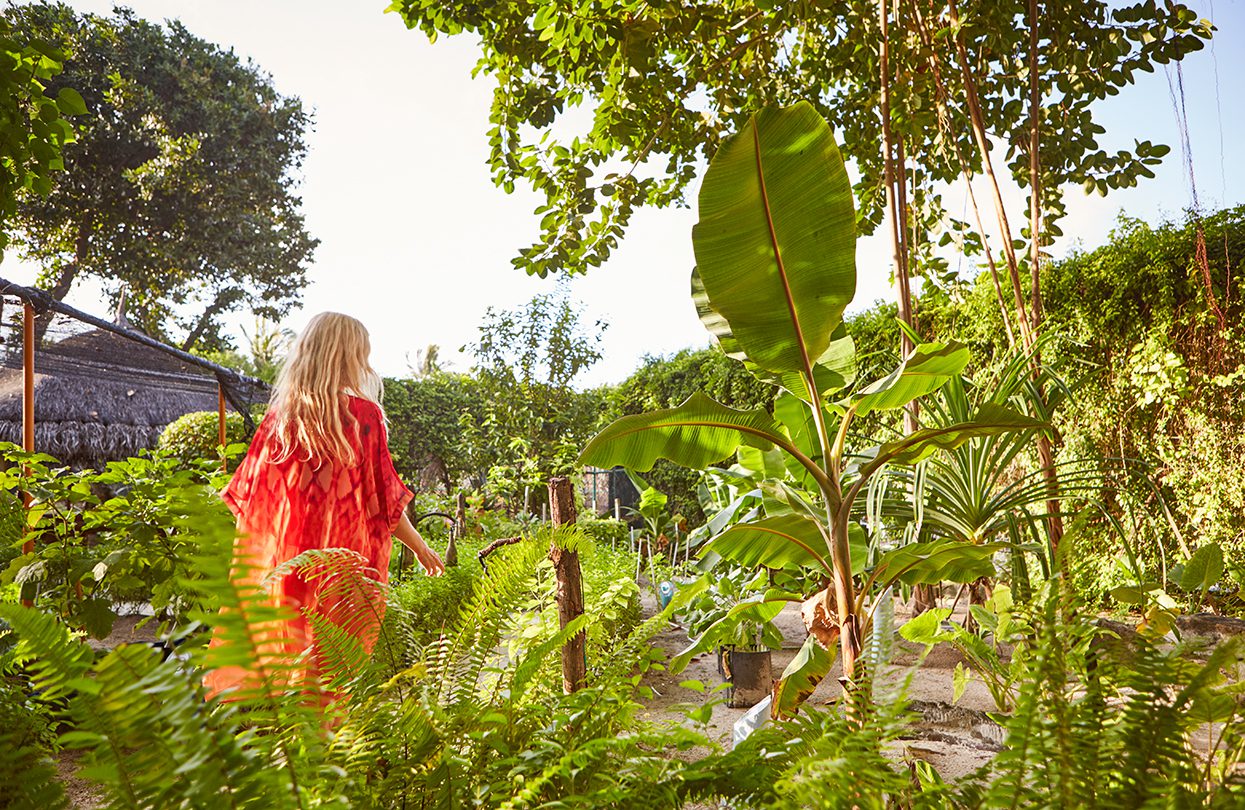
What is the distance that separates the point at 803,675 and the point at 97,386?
35.1 feet

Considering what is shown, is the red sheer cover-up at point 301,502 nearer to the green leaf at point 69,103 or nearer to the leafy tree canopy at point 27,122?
the leafy tree canopy at point 27,122

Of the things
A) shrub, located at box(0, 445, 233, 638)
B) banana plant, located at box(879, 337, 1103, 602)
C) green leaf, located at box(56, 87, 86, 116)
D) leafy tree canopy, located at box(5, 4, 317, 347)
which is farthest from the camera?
leafy tree canopy, located at box(5, 4, 317, 347)

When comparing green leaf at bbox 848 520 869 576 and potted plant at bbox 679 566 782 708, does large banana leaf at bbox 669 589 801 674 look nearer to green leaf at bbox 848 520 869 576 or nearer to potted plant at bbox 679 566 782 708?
green leaf at bbox 848 520 869 576

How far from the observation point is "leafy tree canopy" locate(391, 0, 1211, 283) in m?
2.88

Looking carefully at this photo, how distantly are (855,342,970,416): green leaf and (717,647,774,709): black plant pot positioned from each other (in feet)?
6.12

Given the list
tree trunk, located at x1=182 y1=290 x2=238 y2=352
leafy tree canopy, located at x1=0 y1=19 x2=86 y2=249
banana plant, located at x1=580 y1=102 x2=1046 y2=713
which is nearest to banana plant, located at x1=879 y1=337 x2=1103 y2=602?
banana plant, located at x1=580 y1=102 x2=1046 y2=713

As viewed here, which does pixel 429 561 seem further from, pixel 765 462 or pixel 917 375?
pixel 917 375

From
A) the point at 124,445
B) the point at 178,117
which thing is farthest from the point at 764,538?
the point at 178,117

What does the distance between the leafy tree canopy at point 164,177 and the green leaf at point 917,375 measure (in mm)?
20520

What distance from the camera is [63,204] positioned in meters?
17.3

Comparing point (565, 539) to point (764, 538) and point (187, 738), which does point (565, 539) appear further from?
point (764, 538)

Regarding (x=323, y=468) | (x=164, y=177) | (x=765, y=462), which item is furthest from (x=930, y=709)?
(x=164, y=177)

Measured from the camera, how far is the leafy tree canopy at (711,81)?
9.45 feet

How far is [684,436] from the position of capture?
188cm
